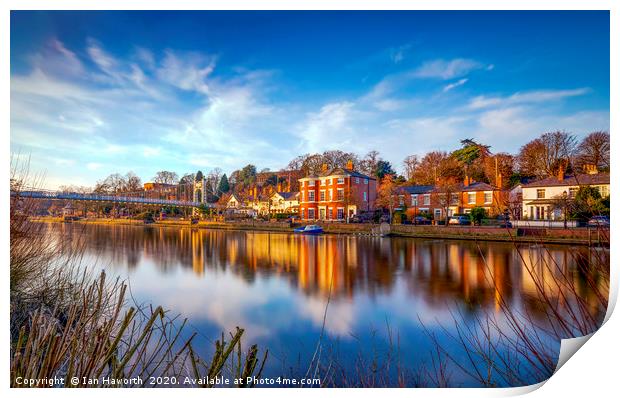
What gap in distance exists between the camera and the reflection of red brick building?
14.4 m

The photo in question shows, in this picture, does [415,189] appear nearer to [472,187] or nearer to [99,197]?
[472,187]

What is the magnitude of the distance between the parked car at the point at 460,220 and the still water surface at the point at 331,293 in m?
3.56

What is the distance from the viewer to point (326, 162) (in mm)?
14328

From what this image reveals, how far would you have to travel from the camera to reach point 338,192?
14945mm

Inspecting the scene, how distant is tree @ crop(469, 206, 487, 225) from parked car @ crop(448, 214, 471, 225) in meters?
0.47

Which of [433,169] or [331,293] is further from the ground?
[433,169]

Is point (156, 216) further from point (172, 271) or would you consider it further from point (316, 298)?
point (316, 298)

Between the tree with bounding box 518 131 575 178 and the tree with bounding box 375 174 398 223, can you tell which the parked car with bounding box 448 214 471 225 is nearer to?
the tree with bounding box 375 174 398 223

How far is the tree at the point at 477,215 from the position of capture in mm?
10929

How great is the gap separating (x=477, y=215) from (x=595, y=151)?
32.3 ft

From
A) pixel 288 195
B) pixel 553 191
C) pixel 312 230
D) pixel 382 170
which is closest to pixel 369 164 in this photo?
pixel 382 170

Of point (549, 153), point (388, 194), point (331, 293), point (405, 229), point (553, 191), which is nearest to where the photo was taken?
point (549, 153)
